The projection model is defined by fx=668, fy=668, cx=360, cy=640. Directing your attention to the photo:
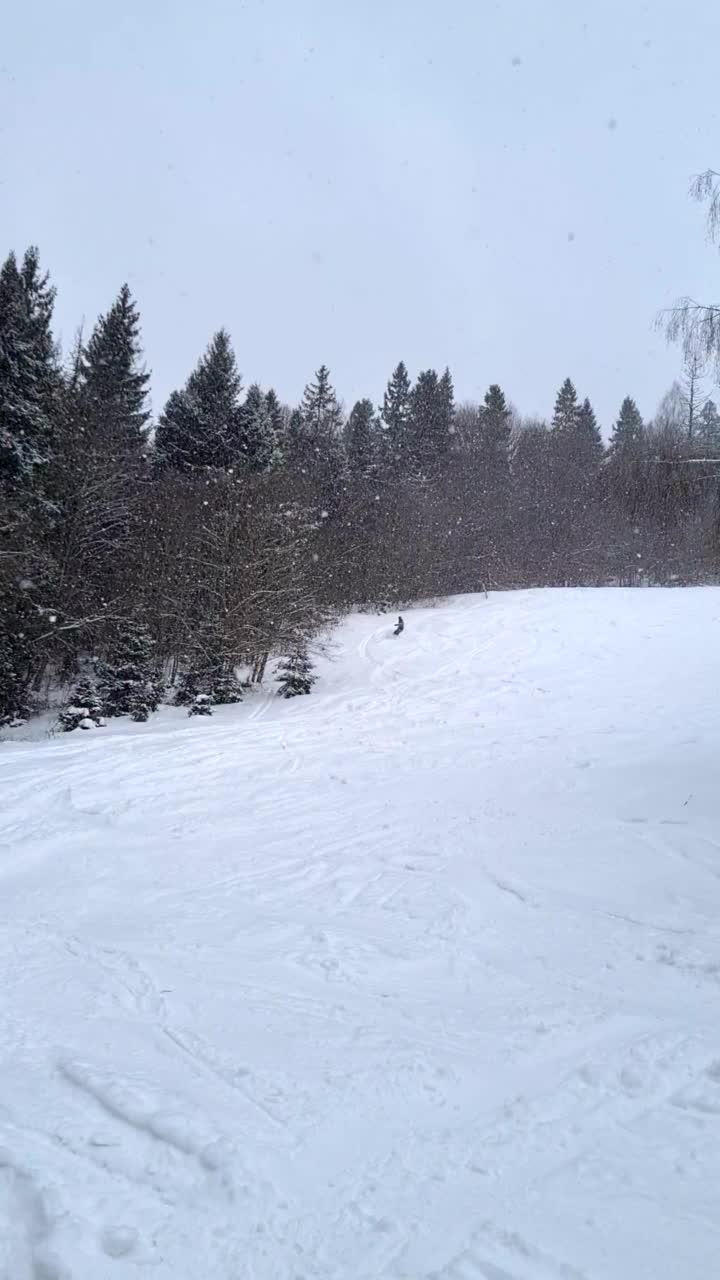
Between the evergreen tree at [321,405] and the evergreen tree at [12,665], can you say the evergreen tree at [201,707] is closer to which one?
the evergreen tree at [12,665]

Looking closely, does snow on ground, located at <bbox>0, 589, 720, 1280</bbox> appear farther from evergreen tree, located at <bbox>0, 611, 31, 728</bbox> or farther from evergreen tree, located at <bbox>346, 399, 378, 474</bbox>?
evergreen tree, located at <bbox>346, 399, 378, 474</bbox>

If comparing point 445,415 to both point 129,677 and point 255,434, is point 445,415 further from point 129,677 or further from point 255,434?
point 129,677

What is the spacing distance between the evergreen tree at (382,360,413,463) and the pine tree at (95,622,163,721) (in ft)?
84.3

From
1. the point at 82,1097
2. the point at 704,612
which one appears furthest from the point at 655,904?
the point at 704,612

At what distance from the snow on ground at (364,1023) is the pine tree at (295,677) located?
31.2 feet

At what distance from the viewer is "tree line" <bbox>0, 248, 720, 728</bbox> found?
1702 cm

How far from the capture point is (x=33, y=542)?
59.6 feet

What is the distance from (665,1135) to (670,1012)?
1.13 metres

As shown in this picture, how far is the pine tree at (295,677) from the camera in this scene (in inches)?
765

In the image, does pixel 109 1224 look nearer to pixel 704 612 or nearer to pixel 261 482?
pixel 261 482

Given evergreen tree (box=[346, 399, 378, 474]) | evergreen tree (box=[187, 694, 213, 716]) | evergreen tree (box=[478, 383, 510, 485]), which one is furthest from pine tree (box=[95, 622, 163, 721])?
evergreen tree (box=[478, 383, 510, 485])

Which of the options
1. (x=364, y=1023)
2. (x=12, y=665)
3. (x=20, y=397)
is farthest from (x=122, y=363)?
(x=364, y=1023)

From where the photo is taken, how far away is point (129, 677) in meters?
18.4

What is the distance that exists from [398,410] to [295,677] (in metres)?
27.9
